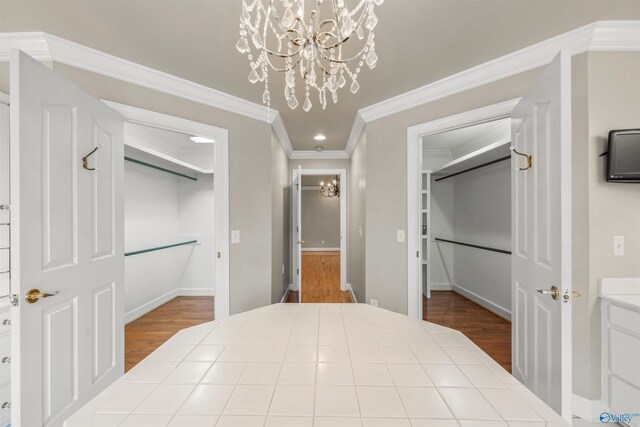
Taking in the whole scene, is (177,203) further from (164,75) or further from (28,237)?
(28,237)

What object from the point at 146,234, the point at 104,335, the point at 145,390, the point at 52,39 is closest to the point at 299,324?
the point at 145,390

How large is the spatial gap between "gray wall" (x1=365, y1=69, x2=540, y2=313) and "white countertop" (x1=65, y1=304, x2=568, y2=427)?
60.3 inches

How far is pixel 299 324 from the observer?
119 centimetres

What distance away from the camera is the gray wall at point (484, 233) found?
3.36 meters

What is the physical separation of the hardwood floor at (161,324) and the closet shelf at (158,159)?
6.10 ft

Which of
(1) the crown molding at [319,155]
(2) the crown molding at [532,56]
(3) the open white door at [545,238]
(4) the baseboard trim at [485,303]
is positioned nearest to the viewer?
(3) the open white door at [545,238]

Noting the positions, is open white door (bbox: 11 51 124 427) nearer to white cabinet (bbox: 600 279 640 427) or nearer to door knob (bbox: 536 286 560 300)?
door knob (bbox: 536 286 560 300)

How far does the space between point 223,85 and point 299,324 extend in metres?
2.10

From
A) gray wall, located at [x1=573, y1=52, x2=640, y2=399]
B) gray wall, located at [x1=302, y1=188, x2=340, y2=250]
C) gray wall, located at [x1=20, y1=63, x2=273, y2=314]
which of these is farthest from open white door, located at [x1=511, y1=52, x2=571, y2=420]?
gray wall, located at [x1=302, y1=188, x2=340, y2=250]

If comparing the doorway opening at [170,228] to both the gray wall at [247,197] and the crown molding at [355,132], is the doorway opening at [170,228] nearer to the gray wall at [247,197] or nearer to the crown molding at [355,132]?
the gray wall at [247,197]

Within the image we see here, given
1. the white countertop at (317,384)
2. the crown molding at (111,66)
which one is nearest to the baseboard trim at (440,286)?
the white countertop at (317,384)

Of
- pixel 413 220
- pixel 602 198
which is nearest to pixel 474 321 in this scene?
pixel 413 220

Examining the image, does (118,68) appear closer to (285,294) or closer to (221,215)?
(221,215)

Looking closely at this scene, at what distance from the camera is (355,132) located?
3.45 meters
